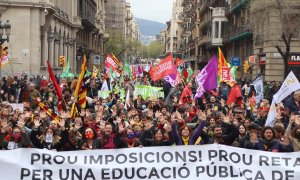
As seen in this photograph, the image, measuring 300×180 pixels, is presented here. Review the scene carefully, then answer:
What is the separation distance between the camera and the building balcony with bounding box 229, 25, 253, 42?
140 feet

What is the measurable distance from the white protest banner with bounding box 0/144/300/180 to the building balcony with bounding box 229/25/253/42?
1334 inches

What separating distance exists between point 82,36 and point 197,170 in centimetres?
5809

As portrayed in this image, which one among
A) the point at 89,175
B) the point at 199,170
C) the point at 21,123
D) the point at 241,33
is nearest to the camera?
the point at 89,175

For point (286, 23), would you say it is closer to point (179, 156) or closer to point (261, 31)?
point (261, 31)

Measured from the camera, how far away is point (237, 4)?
4803 cm

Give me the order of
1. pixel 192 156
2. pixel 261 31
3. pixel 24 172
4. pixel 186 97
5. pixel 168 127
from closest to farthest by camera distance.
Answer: pixel 24 172 → pixel 192 156 → pixel 168 127 → pixel 186 97 → pixel 261 31

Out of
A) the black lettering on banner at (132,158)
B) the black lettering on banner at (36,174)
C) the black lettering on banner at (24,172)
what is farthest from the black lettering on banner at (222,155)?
the black lettering on banner at (24,172)

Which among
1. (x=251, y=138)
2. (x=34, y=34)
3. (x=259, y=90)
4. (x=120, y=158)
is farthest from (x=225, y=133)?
(x=34, y=34)

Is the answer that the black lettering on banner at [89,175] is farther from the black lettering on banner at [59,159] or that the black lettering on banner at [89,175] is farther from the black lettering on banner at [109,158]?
the black lettering on banner at [59,159]

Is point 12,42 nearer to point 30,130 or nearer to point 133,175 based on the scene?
point 30,130

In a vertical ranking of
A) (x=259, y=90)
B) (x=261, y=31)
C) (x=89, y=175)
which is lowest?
(x=89, y=175)

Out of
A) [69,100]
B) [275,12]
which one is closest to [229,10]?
[275,12]

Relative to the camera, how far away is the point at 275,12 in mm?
34781

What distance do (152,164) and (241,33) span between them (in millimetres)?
38550
